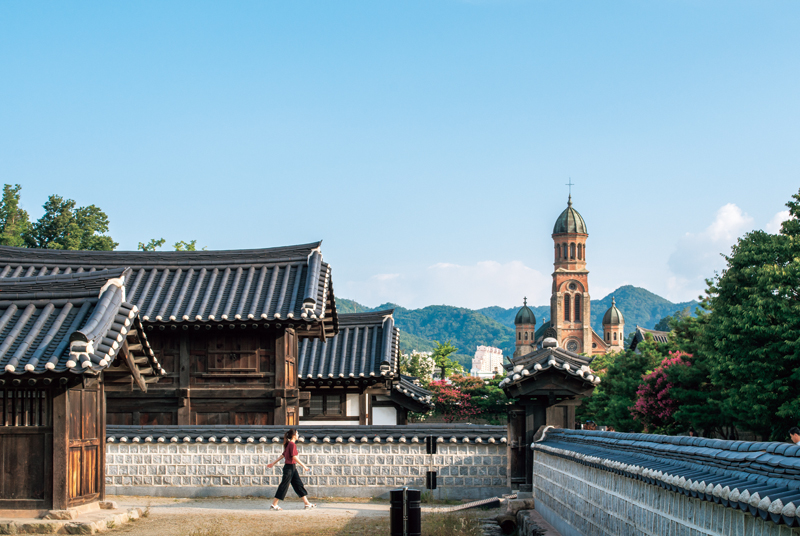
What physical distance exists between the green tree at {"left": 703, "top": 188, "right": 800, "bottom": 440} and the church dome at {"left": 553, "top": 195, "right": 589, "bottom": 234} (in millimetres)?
99048

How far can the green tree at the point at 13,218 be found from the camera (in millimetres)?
49438

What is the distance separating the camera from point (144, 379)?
15.1 metres

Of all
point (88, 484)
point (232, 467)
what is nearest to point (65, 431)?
point (88, 484)

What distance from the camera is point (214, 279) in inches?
865

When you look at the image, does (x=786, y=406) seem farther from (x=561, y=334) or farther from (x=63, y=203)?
(x=561, y=334)

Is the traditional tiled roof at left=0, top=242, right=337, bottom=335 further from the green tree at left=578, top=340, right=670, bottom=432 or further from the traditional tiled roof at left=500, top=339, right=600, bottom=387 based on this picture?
the green tree at left=578, top=340, right=670, bottom=432

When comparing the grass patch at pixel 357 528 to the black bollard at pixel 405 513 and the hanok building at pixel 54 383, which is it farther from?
the black bollard at pixel 405 513

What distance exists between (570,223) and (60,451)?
121 m

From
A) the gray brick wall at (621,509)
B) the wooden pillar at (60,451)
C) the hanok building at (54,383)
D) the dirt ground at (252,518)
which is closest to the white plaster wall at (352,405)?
the dirt ground at (252,518)

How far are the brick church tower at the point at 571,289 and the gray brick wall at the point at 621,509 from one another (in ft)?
363

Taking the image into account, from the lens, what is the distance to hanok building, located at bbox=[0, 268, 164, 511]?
475 inches

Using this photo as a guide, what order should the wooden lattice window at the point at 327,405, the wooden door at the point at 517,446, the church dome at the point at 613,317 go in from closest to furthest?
the wooden door at the point at 517,446
the wooden lattice window at the point at 327,405
the church dome at the point at 613,317

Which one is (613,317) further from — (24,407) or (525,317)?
(24,407)

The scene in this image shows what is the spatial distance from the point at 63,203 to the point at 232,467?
38290 mm
